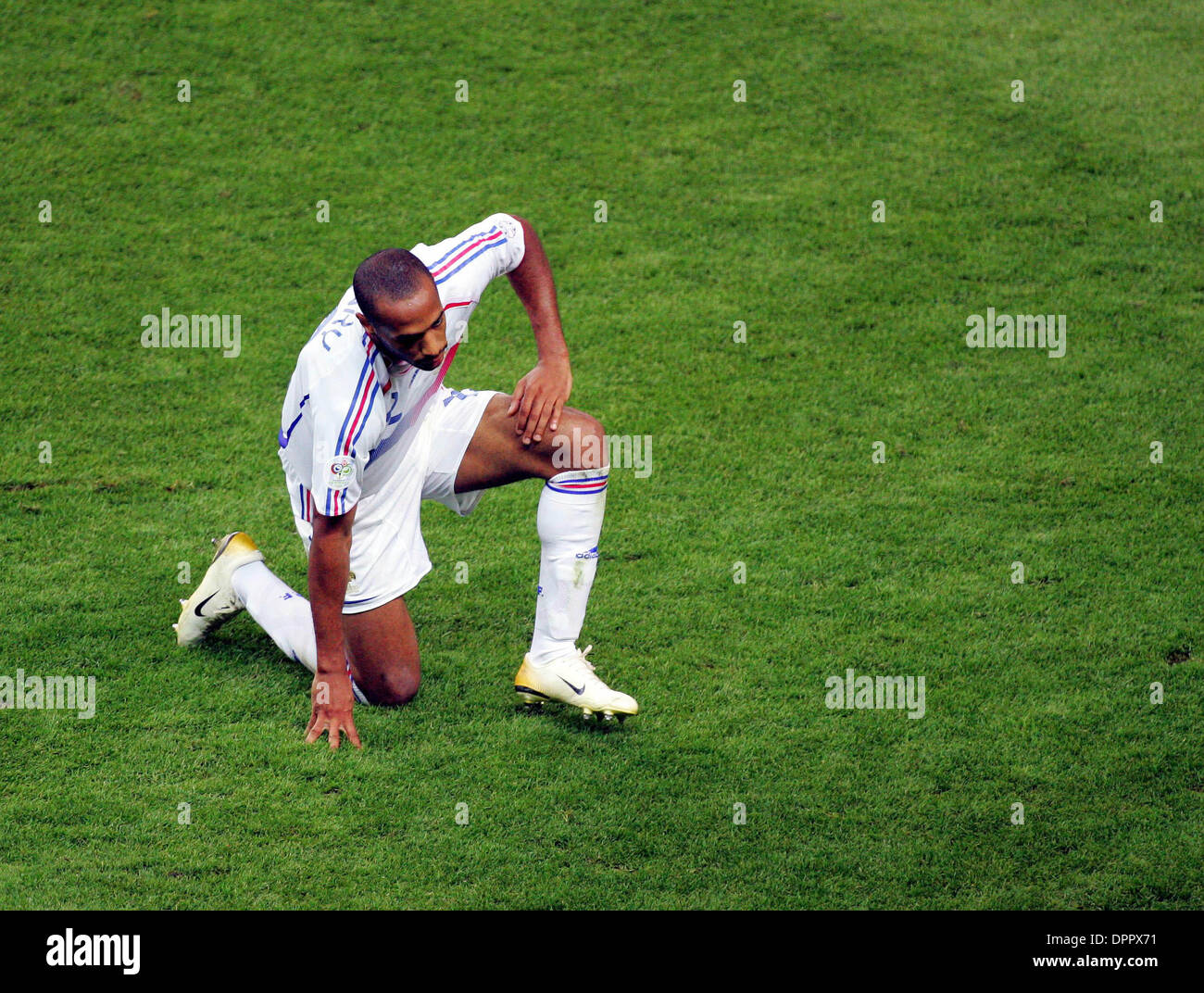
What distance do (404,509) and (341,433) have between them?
27.5 inches

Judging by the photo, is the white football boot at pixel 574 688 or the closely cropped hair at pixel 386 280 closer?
the closely cropped hair at pixel 386 280

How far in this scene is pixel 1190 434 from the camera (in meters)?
7.08

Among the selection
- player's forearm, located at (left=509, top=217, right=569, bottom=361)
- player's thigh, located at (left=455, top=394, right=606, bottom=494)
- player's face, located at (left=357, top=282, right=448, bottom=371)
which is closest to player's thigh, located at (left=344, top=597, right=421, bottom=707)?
player's thigh, located at (left=455, top=394, right=606, bottom=494)

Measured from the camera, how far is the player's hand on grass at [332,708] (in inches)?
192

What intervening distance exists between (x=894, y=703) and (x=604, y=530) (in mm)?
1729

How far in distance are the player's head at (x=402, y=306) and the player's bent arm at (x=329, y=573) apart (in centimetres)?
58

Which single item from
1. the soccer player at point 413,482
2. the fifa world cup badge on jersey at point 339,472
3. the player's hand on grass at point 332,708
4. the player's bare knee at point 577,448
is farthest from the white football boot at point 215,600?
the player's bare knee at point 577,448

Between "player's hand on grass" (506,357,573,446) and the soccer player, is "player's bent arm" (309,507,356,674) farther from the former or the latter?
"player's hand on grass" (506,357,573,446)

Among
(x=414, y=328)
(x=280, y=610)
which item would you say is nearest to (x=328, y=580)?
(x=280, y=610)

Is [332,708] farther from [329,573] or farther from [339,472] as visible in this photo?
[339,472]

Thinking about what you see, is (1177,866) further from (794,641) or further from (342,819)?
(342,819)

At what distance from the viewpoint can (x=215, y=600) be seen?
18.1ft

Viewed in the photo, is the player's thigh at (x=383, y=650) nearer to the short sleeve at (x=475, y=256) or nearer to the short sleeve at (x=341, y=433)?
the short sleeve at (x=341, y=433)
